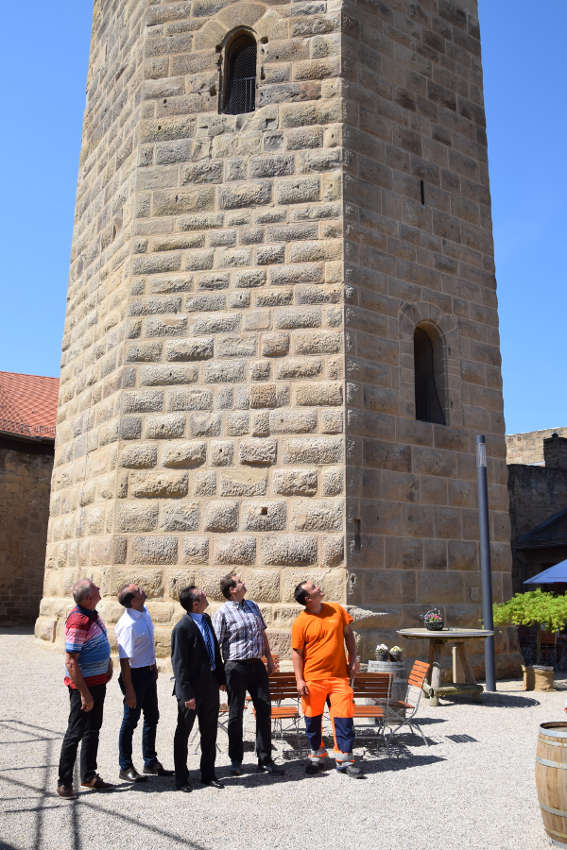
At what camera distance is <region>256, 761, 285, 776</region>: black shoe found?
512 centimetres

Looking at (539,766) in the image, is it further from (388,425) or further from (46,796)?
(388,425)

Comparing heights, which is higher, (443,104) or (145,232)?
(443,104)

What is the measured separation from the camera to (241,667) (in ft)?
17.9

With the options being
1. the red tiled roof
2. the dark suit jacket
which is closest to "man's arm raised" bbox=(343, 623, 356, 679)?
the dark suit jacket

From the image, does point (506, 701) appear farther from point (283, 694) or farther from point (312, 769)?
point (312, 769)

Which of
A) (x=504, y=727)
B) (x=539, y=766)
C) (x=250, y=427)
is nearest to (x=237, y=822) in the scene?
(x=539, y=766)

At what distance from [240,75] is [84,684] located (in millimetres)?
8530

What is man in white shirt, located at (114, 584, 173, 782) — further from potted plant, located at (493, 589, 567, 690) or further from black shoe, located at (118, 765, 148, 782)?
potted plant, located at (493, 589, 567, 690)

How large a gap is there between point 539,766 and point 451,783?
1221 mm

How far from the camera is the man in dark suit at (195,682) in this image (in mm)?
4797

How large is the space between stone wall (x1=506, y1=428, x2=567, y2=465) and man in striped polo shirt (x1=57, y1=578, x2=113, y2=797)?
22.4m

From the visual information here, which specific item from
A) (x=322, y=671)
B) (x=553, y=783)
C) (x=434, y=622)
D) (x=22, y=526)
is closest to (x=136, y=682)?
(x=322, y=671)

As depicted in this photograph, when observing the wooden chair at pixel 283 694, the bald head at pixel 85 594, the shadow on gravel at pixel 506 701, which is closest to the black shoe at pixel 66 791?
the bald head at pixel 85 594

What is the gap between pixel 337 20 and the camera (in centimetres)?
976
